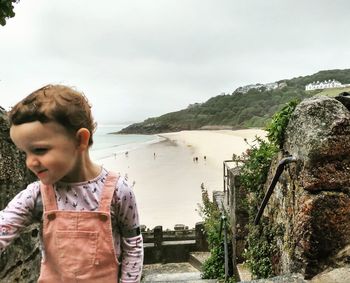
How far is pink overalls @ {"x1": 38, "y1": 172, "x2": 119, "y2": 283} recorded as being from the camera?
52.3 inches

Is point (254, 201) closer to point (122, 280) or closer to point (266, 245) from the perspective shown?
point (266, 245)

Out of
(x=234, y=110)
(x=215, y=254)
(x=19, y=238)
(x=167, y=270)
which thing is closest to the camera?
(x=19, y=238)

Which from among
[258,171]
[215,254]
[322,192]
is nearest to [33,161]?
[322,192]

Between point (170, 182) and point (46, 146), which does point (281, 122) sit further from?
point (170, 182)

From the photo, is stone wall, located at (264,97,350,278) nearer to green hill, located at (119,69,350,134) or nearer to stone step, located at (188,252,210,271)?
stone step, located at (188,252,210,271)

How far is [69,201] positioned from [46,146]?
0.24 metres

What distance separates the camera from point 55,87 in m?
1.33

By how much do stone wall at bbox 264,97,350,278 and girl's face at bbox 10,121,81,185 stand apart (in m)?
2.00

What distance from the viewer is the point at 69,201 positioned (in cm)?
137

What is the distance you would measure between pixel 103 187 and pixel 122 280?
353 millimetres

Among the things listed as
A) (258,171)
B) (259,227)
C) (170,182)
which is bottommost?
(170,182)

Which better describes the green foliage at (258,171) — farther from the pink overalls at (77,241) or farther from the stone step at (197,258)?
the stone step at (197,258)

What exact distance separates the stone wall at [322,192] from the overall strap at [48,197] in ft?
6.42

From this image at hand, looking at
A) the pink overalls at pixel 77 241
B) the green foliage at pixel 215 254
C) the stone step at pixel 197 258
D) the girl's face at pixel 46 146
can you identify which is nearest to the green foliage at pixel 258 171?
the green foliage at pixel 215 254
